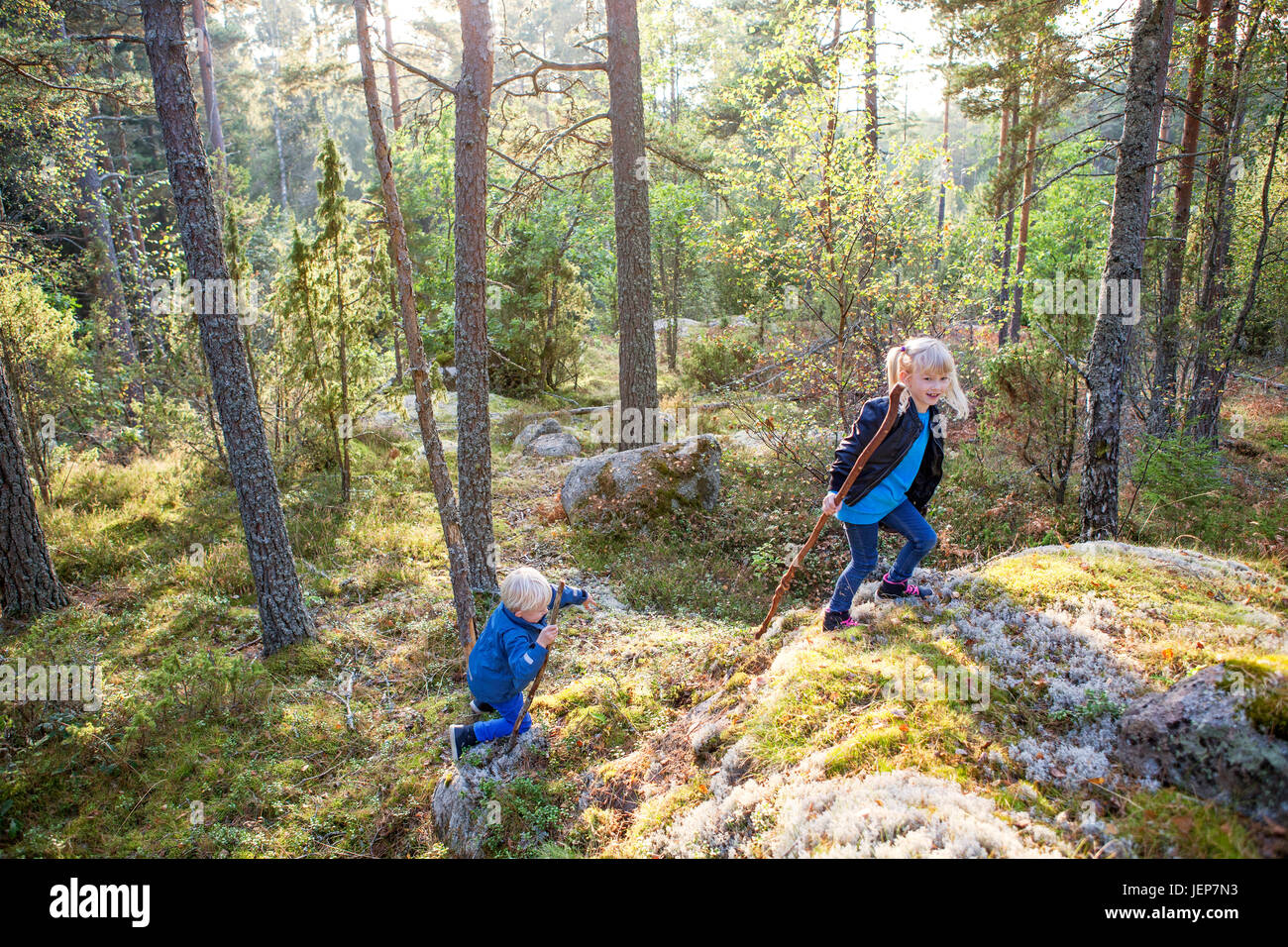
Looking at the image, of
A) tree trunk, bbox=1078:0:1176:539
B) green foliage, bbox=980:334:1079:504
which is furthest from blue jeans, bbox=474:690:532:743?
green foliage, bbox=980:334:1079:504

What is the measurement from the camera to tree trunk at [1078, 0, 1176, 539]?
6.47 m

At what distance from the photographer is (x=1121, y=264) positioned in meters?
6.63

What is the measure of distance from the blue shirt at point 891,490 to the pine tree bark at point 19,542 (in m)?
8.45

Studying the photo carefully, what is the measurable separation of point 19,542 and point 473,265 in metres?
5.87

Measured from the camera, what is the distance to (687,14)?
31.4 metres

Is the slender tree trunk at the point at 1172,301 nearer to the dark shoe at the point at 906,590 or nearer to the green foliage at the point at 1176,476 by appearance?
the green foliage at the point at 1176,476

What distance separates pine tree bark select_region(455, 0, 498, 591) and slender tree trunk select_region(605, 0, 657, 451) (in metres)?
3.27

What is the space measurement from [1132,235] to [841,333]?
313 centimetres

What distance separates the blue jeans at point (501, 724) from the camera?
444cm

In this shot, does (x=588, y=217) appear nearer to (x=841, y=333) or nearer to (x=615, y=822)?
(x=841, y=333)

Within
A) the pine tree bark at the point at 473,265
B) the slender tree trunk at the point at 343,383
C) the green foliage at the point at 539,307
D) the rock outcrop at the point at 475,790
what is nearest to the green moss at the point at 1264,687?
the rock outcrop at the point at 475,790

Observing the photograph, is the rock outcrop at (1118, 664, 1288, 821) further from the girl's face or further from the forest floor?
the girl's face
